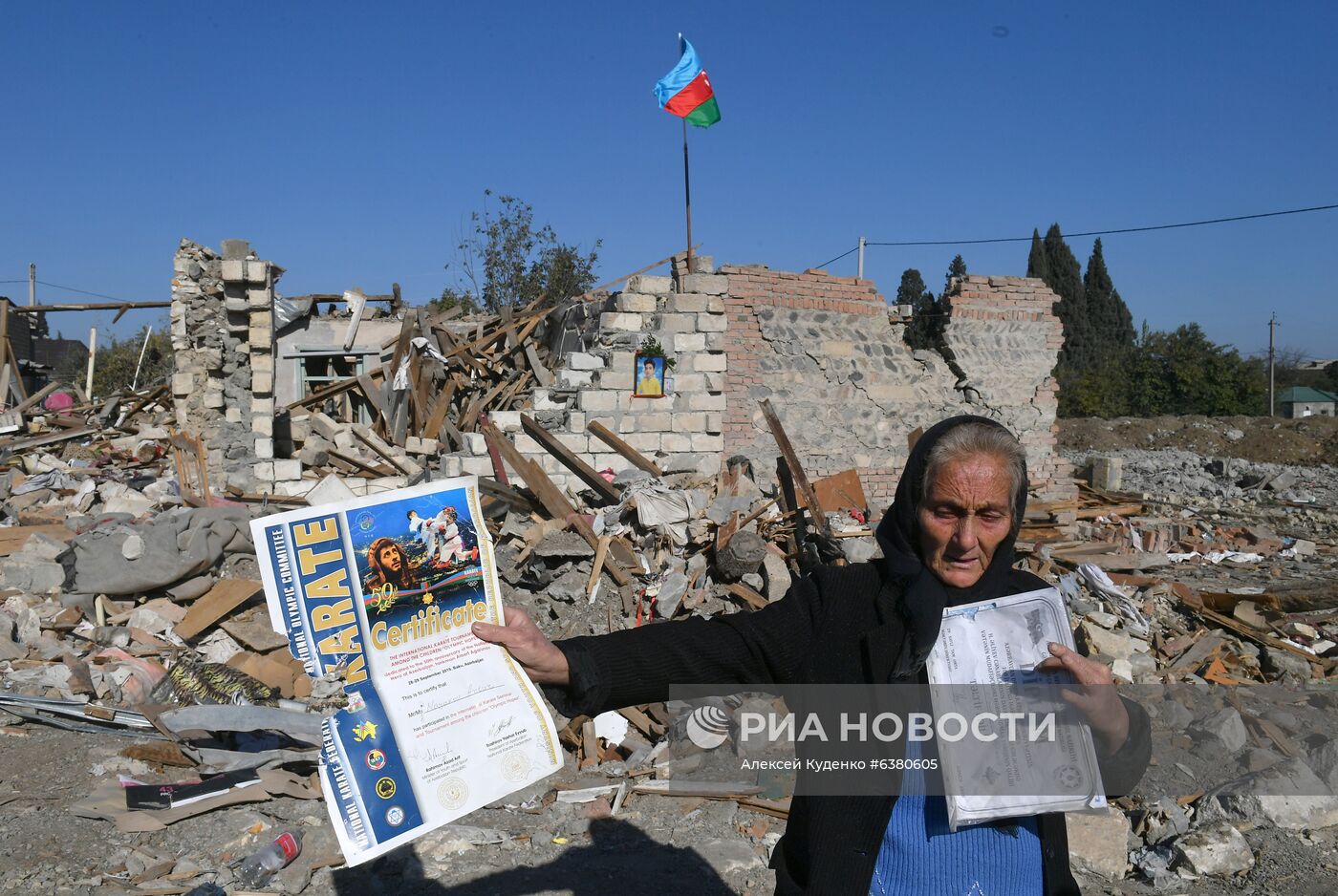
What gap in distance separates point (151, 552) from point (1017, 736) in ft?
27.1

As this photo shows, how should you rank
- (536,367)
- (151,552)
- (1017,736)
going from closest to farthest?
(1017,736) → (151,552) → (536,367)

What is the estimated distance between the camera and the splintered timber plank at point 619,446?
33.7 ft

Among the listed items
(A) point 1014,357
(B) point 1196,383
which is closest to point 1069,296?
(B) point 1196,383

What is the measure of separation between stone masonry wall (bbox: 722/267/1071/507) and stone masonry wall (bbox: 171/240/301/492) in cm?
607

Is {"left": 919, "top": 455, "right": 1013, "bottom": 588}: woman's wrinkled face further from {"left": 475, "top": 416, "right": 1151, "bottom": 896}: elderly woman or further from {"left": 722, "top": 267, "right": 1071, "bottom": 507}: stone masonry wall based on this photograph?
{"left": 722, "top": 267, "right": 1071, "bottom": 507}: stone masonry wall

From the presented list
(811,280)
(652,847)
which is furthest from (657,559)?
(811,280)

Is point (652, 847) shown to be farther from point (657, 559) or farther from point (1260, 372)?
point (1260, 372)

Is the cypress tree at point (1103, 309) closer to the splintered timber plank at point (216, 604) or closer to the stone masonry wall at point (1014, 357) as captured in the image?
the stone masonry wall at point (1014, 357)

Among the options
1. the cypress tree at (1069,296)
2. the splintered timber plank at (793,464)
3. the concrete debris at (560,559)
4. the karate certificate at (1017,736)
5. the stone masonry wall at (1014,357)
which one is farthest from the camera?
the cypress tree at (1069,296)

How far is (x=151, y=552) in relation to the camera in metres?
8.15

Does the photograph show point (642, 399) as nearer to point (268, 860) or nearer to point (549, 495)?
point (549, 495)

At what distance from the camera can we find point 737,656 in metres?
2.21

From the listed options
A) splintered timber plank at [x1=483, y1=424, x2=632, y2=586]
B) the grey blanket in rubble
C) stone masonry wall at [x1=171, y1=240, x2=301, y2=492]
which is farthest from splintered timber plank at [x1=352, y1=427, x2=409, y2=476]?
the grey blanket in rubble

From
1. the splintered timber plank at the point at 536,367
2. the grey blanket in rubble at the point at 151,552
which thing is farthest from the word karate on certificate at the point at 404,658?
the splintered timber plank at the point at 536,367
